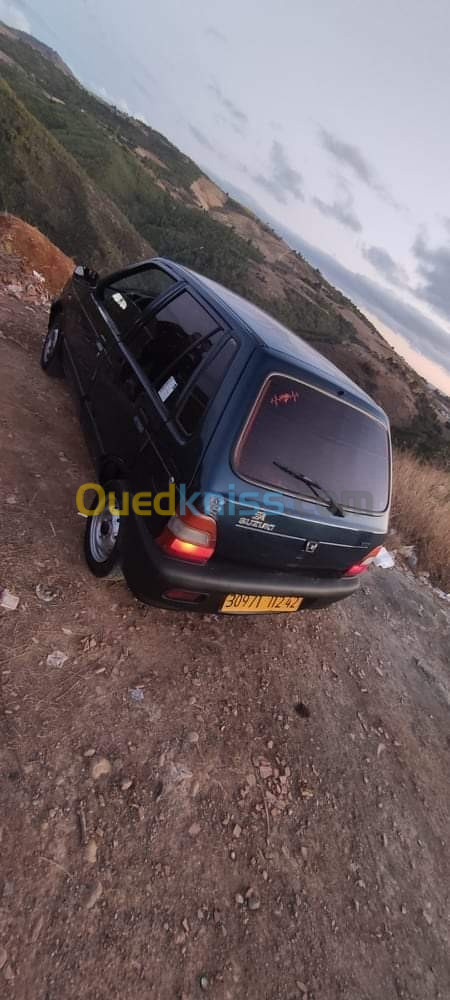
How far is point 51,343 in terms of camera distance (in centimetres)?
515

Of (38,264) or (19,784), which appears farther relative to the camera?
(38,264)

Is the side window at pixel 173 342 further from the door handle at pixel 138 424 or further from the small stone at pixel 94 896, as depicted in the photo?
the small stone at pixel 94 896

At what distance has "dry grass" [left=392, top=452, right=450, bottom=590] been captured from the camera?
240 inches

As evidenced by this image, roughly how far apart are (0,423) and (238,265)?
76109 millimetres

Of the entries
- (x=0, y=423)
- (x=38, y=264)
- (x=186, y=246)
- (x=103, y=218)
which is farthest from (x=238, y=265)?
(x=0, y=423)

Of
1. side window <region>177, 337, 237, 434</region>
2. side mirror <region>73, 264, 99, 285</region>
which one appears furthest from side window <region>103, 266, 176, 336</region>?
side window <region>177, 337, 237, 434</region>

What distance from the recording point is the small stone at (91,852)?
6.18 ft

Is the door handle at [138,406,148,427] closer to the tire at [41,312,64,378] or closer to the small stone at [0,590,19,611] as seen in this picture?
the small stone at [0,590,19,611]

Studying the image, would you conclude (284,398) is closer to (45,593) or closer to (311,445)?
(311,445)

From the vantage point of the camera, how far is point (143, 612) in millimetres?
3090

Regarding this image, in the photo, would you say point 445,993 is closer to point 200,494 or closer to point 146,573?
point 146,573

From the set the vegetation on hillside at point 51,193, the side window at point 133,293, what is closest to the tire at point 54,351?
the side window at point 133,293

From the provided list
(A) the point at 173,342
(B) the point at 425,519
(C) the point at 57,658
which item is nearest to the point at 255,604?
(C) the point at 57,658

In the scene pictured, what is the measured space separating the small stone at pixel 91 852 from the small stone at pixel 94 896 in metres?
0.08
